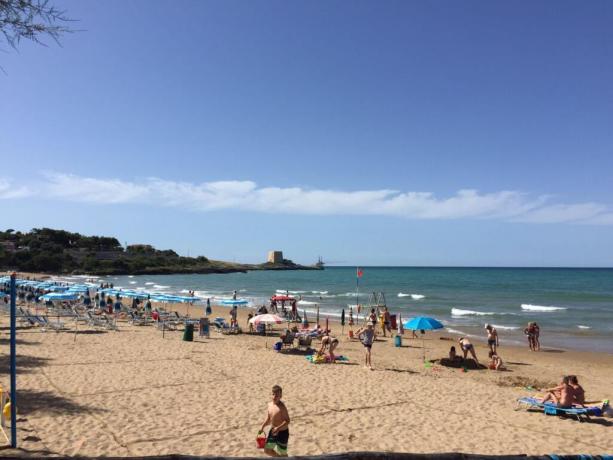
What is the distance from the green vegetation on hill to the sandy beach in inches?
3761

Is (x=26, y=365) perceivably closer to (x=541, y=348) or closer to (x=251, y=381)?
(x=251, y=381)

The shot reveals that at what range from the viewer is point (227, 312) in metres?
35.7

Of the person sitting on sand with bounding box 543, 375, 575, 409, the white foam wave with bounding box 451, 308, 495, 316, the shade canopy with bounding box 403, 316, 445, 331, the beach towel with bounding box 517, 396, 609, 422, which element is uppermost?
the shade canopy with bounding box 403, 316, 445, 331

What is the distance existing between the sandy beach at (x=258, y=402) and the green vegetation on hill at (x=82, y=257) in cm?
9554

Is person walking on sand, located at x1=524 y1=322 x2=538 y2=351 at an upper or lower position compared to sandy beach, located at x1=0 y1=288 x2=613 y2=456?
lower

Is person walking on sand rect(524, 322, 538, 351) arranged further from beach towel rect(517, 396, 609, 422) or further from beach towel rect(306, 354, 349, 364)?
beach towel rect(517, 396, 609, 422)

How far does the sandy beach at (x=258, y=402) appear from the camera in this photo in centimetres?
739

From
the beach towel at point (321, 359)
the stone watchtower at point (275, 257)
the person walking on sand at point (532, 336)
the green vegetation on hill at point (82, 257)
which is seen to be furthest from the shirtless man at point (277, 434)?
the stone watchtower at point (275, 257)

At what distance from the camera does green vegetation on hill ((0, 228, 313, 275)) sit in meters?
99.8

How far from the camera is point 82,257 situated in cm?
11775

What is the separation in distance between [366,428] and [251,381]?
4.16 metres

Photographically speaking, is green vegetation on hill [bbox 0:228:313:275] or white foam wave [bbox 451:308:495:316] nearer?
white foam wave [bbox 451:308:495:316]

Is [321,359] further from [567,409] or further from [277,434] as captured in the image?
[277,434]

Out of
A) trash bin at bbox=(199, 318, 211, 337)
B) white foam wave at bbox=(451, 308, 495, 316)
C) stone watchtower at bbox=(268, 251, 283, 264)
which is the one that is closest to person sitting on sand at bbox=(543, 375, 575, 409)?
trash bin at bbox=(199, 318, 211, 337)
